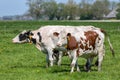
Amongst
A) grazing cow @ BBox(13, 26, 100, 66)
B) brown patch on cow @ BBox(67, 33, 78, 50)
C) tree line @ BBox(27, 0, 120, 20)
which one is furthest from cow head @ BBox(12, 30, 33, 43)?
tree line @ BBox(27, 0, 120, 20)

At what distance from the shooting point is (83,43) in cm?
1423

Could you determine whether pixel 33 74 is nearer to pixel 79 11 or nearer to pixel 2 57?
pixel 2 57

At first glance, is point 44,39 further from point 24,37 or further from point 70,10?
point 70,10

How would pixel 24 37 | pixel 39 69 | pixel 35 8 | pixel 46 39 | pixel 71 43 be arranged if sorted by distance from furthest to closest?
pixel 35 8, pixel 24 37, pixel 46 39, pixel 39 69, pixel 71 43

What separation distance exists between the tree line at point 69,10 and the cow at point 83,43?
154194 millimetres

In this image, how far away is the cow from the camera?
14117 millimetres

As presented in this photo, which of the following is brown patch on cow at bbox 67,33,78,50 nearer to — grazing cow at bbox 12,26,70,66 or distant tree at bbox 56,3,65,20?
grazing cow at bbox 12,26,70,66

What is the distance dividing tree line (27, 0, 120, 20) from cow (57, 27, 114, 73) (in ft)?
506

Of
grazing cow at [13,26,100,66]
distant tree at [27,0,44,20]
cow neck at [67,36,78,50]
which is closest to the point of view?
cow neck at [67,36,78,50]

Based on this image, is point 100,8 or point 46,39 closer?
point 46,39

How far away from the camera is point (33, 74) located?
13.9 m

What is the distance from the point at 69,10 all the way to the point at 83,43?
162833 mm

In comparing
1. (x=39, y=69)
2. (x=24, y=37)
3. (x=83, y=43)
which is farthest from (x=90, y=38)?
(x=24, y=37)

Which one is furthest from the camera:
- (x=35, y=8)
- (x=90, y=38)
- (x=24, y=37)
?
(x=35, y=8)
